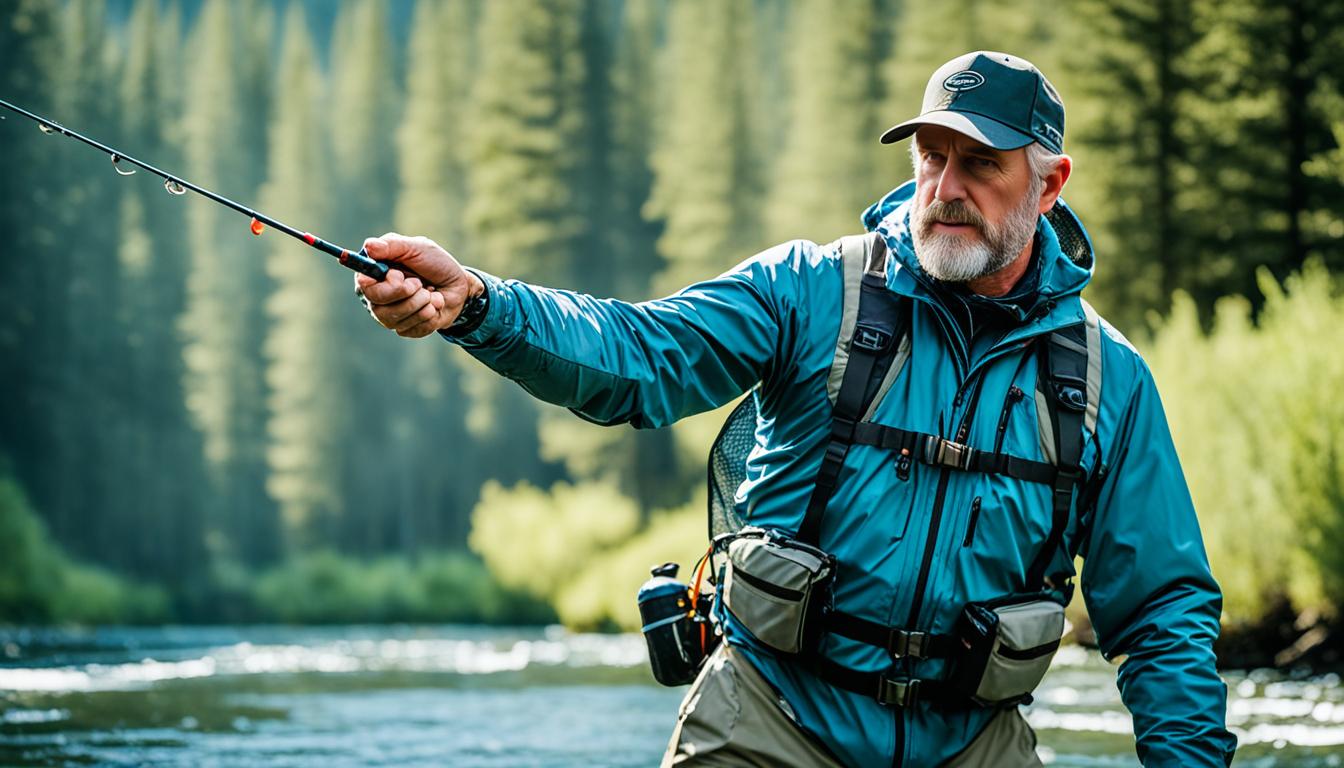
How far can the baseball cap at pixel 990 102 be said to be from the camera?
3.32 metres

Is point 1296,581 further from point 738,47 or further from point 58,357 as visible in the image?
point 58,357

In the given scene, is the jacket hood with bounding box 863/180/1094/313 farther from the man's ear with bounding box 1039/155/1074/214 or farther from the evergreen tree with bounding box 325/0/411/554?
the evergreen tree with bounding box 325/0/411/554

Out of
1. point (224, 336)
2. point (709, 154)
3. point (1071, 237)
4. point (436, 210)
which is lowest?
point (1071, 237)

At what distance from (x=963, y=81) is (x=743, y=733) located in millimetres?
1359

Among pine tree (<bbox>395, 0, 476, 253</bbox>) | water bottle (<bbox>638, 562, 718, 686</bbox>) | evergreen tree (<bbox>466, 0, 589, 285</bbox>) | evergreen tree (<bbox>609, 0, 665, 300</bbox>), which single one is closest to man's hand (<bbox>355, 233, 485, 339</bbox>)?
water bottle (<bbox>638, 562, 718, 686</bbox>)

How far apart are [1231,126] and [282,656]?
1519 cm

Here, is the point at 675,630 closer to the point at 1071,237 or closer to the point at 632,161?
the point at 1071,237

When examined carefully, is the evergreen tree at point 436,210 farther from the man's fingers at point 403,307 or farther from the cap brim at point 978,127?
the man's fingers at point 403,307

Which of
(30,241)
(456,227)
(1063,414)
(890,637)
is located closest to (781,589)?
(890,637)

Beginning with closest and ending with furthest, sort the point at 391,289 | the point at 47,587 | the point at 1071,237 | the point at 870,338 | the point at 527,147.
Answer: the point at 391,289 < the point at 870,338 < the point at 1071,237 < the point at 47,587 < the point at 527,147

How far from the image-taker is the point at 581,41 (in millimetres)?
42562

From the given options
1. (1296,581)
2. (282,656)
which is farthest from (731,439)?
(282,656)

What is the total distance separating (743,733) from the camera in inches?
127

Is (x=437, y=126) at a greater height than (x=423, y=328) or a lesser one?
greater
